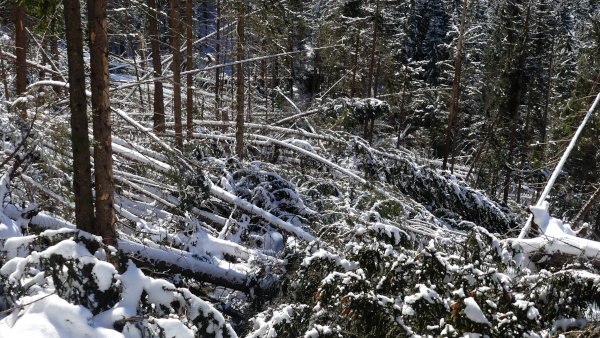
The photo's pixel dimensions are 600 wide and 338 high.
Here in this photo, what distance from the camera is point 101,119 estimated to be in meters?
4.00

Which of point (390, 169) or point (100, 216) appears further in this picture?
point (390, 169)

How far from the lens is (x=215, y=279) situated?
521cm

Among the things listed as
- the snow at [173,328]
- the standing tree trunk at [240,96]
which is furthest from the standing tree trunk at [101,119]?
the standing tree trunk at [240,96]

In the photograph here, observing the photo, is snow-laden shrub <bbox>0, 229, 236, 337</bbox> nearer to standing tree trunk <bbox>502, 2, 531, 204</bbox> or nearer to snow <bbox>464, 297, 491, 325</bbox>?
snow <bbox>464, 297, 491, 325</bbox>

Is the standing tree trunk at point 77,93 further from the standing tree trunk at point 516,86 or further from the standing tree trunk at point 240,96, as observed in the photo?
the standing tree trunk at point 516,86

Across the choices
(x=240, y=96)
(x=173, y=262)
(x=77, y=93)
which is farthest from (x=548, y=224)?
(x=240, y=96)

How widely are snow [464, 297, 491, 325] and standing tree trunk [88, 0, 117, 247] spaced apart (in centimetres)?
288

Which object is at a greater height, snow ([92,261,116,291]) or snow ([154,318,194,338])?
snow ([92,261,116,291])

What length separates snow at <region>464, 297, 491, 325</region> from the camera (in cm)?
278

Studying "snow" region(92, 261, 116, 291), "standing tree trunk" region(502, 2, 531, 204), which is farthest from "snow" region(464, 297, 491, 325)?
"standing tree trunk" region(502, 2, 531, 204)

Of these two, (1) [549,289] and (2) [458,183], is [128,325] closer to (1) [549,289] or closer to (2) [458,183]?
(1) [549,289]

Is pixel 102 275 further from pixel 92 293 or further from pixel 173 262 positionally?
pixel 173 262

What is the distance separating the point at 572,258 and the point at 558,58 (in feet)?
102

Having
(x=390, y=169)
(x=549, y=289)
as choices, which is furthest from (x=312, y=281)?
(x=390, y=169)
